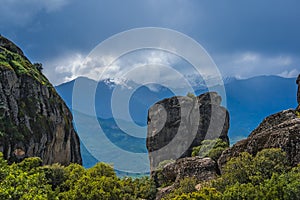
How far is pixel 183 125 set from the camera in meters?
84.6

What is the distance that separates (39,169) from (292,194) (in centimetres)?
3335

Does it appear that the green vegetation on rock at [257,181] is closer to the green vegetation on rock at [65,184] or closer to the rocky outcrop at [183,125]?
the green vegetation on rock at [65,184]

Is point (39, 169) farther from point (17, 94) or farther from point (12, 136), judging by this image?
point (17, 94)

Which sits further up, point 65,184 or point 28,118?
point 28,118

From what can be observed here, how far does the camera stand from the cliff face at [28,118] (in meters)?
62.3

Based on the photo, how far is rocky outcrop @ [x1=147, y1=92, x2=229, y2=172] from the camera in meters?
81.8

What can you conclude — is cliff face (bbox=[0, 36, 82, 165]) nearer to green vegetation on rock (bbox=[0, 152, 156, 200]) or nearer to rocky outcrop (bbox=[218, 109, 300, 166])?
green vegetation on rock (bbox=[0, 152, 156, 200])

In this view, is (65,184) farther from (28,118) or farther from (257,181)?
(28,118)

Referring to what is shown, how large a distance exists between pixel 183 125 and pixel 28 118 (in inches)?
1436

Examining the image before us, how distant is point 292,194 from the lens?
2242cm

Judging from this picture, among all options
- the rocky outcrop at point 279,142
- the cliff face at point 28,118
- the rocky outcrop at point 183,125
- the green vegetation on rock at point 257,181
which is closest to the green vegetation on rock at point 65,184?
the green vegetation on rock at point 257,181

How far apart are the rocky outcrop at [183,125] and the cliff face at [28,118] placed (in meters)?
22.2

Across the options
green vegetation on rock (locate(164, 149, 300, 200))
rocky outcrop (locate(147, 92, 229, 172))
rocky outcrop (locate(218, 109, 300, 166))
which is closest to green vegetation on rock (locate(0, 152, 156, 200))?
green vegetation on rock (locate(164, 149, 300, 200))

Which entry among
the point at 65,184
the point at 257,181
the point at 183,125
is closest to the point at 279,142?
the point at 257,181
